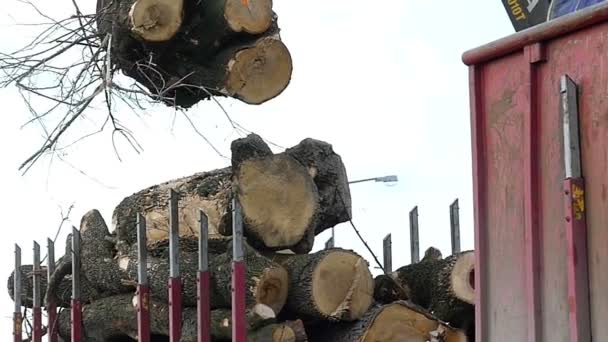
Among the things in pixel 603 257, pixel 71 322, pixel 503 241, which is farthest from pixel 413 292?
pixel 603 257

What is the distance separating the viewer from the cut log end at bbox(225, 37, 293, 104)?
6449mm

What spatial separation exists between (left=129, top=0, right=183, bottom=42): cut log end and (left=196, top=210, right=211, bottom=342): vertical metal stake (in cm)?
122

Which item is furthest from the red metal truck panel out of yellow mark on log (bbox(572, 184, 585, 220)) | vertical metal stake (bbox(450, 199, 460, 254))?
vertical metal stake (bbox(450, 199, 460, 254))

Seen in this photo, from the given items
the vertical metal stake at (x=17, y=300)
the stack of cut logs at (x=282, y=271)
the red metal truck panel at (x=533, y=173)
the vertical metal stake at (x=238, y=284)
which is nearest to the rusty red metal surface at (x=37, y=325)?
the vertical metal stake at (x=17, y=300)

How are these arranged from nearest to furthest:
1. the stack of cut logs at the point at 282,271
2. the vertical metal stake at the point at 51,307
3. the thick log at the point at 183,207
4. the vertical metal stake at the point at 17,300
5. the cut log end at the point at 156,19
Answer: the stack of cut logs at the point at 282,271 < the cut log end at the point at 156,19 < the thick log at the point at 183,207 < the vertical metal stake at the point at 51,307 < the vertical metal stake at the point at 17,300

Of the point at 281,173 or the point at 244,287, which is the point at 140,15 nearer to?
the point at 281,173

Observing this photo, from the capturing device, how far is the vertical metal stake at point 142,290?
6.21 metres

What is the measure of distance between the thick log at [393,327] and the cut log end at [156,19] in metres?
2.07

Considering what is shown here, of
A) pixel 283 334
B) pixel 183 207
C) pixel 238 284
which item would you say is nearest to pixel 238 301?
pixel 238 284

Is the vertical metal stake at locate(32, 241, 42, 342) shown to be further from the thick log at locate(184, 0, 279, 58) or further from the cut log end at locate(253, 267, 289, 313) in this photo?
the cut log end at locate(253, 267, 289, 313)

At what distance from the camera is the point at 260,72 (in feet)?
21.3

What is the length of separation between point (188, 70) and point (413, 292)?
205 cm

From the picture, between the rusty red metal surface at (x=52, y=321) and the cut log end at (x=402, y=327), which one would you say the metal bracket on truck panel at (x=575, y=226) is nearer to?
the cut log end at (x=402, y=327)

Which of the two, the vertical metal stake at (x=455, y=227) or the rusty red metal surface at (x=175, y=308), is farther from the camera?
the vertical metal stake at (x=455, y=227)
